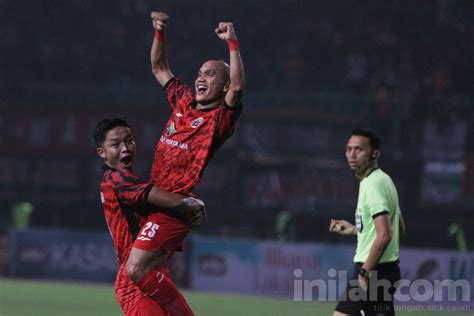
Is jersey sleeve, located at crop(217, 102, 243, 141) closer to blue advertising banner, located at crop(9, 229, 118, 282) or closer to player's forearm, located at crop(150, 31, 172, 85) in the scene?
player's forearm, located at crop(150, 31, 172, 85)

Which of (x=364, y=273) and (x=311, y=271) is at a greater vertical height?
(x=364, y=273)

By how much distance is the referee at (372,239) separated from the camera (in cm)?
746

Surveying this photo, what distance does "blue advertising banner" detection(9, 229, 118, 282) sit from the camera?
19.7m

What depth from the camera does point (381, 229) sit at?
747cm

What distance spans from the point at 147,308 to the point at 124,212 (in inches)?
26.8

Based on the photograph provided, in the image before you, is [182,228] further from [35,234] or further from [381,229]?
[35,234]

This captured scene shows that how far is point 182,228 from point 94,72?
16.9 metres

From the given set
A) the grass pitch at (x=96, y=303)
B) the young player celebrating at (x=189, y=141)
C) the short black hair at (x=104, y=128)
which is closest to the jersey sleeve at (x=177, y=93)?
the young player celebrating at (x=189, y=141)

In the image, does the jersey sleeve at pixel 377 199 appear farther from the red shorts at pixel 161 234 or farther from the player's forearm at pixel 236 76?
the red shorts at pixel 161 234

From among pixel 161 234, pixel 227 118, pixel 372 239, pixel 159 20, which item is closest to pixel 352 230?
pixel 372 239

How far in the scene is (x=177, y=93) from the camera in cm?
779

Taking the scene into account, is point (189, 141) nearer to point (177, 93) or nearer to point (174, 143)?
point (174, 143)

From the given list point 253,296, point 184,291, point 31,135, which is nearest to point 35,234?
point 31,135

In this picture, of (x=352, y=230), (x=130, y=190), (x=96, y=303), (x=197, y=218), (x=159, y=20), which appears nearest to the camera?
(x=130, y=190)
